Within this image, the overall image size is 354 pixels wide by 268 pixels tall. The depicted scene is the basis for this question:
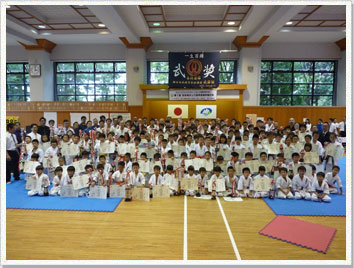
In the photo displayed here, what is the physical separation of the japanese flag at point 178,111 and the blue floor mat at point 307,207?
28.4 ft

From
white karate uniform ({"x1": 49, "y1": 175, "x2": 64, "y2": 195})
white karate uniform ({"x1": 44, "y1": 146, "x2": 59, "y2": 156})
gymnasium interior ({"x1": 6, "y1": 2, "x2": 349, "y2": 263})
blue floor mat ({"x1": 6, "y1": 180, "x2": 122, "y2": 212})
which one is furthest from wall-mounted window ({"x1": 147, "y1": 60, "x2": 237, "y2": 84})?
blue floor mat ({"x1": 6, "y1": 180, "x2": 122, "y2": 212})

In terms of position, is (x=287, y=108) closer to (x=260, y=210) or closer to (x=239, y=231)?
(x=260, y=210)

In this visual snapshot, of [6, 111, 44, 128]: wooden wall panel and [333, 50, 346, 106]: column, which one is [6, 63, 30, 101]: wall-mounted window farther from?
[333, 50, 346, 106]: column

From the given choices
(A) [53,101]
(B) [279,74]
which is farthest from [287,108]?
(A) [53,101]

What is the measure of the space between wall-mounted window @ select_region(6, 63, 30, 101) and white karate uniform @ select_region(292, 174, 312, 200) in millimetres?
15816

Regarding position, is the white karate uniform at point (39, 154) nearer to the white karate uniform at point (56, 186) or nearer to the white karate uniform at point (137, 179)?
the white karate uniform at point (56, 186)

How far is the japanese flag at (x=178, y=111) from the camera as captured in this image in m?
14.0

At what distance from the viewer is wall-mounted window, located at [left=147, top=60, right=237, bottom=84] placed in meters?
14.3

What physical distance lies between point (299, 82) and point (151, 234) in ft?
45.0

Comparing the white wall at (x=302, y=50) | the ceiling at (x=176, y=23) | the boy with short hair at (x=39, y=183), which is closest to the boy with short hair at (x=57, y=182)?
the boy with short hair at (x=39, y=183)

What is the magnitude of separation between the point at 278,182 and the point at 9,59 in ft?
54.8

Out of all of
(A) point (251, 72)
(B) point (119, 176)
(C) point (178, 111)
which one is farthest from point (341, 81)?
(B) point (119, 176)

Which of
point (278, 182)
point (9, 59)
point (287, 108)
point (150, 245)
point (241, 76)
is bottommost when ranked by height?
point (150, 245)

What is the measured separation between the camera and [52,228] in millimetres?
4484
